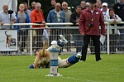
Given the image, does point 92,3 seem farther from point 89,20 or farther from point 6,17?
point 6,17

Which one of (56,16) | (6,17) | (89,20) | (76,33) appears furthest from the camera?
(56,16)

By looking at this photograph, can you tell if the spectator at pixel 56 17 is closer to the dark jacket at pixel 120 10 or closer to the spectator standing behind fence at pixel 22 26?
the spectator standing behind fence at pixel 22 26

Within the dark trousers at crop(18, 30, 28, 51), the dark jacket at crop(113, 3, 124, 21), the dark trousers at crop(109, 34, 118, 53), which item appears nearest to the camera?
the dark trousers at crop(18, 30, 28, 51)

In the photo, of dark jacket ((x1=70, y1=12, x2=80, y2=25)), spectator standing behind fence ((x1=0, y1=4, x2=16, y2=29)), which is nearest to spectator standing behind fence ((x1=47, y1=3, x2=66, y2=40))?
dark jacket ((x1=70, y1=12, x2=80, y2=25))

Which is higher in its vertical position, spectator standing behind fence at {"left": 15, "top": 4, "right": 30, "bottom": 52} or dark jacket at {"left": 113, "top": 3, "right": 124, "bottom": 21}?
dark jacket at {"left": 113, "top": 3, "right": 124, "bottom": 21}

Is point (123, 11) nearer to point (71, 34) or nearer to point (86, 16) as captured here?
point (71, 34)

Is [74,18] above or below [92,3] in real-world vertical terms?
below

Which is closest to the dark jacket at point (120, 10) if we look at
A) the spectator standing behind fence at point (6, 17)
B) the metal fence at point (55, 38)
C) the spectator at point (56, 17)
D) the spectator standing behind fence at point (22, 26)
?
the metal fence at point (55, 38)

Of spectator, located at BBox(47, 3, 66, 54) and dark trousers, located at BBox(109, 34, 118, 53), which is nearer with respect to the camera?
spectator, located at BBox(47, 3, 66, 54)

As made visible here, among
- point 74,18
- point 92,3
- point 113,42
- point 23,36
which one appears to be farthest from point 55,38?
point 92,3

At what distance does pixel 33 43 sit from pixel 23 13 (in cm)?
147

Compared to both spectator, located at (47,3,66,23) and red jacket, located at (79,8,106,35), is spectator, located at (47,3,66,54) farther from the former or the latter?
red jacket, located at (79,8,106,35)

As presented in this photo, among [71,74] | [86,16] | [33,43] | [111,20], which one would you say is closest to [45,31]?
[33,43]

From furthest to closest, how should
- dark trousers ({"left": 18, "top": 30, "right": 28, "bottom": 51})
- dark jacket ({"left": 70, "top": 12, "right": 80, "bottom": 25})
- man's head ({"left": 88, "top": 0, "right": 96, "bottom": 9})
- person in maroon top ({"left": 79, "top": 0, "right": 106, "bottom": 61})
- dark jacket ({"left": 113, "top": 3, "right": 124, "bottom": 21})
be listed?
dark jacket ({"left": 113, "top": 3, "right": 124, "bottom": 21}), dark jacket ({"left": 70, "top": 12, "right": 80, "bottom": 25}), dark trousers ({"left": 18, "top": 30, "right": 28, "bottom": 51}), person in maroon top ({"left": 79, "top": 0, "right": 106, "bottom": 61}), man's head ({"left": 88, "top": 0, "right": 96, "bottom": 9})
